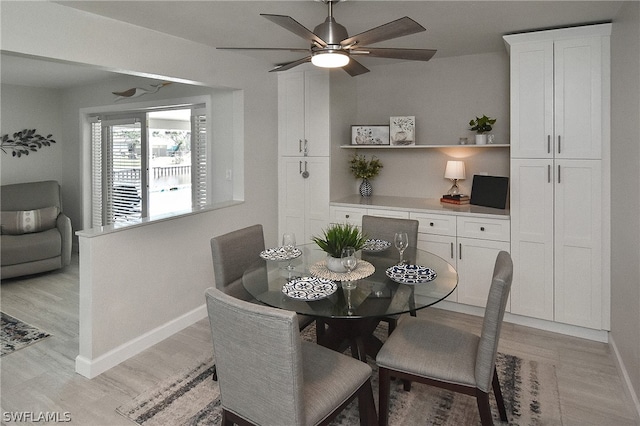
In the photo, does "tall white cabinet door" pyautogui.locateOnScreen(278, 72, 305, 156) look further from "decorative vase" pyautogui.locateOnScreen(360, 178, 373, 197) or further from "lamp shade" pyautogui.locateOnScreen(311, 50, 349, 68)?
"lamp shade" pyautogui.locateOnScreen(311, 50, 349, 68)

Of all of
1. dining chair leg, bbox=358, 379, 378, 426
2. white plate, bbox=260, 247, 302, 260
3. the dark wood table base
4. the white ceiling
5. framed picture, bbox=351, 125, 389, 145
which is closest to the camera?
dining chair leg, bbox=358, 379, 378, 426

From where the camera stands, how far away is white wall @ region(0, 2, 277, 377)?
8.07 feet

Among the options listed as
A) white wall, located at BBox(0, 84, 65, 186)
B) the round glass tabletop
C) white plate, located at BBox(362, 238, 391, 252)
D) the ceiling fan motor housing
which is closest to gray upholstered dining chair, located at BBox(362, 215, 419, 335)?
white plate, located at BBox(362, 238, 391, 252)

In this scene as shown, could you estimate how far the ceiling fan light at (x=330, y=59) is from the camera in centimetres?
211

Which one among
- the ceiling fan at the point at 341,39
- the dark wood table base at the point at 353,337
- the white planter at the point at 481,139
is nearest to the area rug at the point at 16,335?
the dark wood table base at the point at 353,337

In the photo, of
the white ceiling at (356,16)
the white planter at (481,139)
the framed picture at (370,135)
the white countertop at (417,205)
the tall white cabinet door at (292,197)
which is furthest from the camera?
the tall white cabinet door at (292,197)

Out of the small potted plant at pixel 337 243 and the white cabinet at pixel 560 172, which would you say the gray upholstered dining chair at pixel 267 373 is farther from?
the white cabinet at pixel 560 172

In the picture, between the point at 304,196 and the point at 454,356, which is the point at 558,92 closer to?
the point at 454,356

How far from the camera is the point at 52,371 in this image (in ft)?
8.92

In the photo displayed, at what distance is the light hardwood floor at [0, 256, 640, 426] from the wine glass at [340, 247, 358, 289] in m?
1.37

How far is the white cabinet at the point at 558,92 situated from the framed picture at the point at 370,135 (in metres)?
1.29

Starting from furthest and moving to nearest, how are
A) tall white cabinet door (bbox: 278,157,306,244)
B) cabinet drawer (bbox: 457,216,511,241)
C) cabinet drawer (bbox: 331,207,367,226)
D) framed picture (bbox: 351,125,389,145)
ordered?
tall white cabinet door (bbox: 278,157,306,244)
framed picture (bbox: 351,125,389,145)
cabinet drawer (bbox: 331,207,367,226)
cabinet drawer (bbox: 457,216,511,241)

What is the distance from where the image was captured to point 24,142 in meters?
5.55

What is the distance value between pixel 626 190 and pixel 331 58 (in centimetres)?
199
